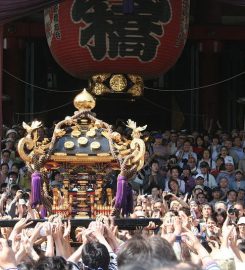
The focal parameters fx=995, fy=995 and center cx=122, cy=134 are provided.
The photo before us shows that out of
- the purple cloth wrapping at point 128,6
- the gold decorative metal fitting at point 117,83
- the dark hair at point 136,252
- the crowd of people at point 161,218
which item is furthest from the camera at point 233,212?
the dark hair at point 136,252

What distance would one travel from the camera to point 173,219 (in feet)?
19.8

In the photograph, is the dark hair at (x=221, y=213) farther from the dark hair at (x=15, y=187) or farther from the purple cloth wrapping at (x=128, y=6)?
the purple cloth wrapping at (x=128, y=6)

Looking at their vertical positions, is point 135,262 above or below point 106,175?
above

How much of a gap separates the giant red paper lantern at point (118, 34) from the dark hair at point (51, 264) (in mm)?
8483

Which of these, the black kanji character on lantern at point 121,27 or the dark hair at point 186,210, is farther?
the black kanji character on lantern at point 121,27

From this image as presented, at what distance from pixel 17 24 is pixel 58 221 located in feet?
32.5

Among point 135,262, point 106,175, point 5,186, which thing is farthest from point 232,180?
point 135,262

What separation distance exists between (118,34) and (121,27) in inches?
3.7

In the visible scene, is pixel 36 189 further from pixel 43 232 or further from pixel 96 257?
pixel 96 257

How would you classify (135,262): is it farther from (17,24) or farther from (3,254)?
(17,24)

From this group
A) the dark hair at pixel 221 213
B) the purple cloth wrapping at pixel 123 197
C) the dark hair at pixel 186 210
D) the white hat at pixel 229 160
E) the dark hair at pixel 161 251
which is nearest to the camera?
the dark hair at pixel 161 251

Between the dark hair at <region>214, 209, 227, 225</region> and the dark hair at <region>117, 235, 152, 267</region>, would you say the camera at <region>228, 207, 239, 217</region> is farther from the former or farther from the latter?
the dark hair at <region>117, 235, 152, 267</region>

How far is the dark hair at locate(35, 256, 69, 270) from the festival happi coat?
4002 mm

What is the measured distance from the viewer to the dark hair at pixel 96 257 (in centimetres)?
450
